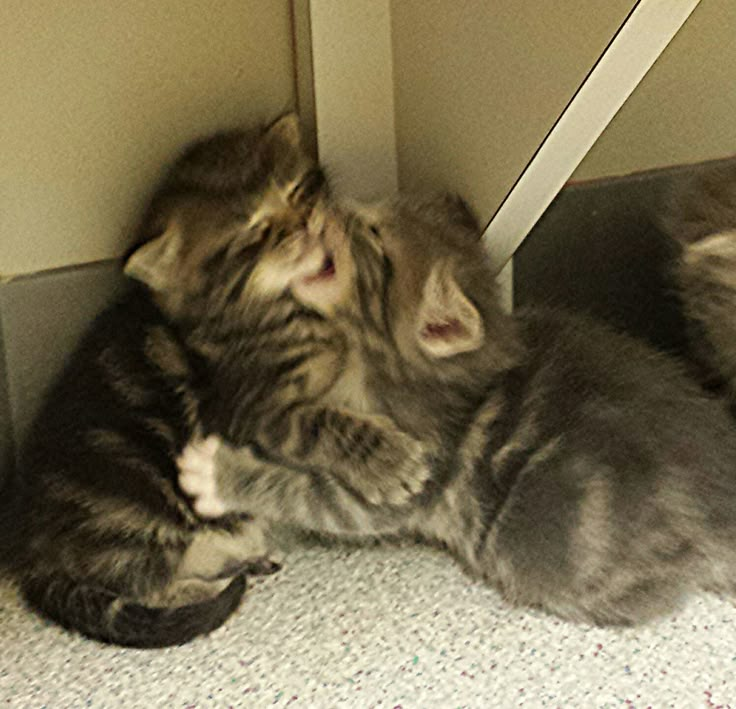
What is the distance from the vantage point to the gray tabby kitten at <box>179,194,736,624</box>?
1078 mm

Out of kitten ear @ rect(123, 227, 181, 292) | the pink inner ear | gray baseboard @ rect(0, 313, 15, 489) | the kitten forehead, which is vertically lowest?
gray baseboard @ rect(0, 313, 15, 489)

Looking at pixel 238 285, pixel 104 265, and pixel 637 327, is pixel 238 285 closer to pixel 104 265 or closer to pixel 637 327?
pixel 104 265

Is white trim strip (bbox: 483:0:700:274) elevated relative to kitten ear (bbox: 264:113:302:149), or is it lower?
elevated

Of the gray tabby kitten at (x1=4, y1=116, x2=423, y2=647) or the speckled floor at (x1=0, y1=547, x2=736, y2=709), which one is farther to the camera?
the gray tabby kitten at (x1=4, y1=116, x2=423, y2=647)

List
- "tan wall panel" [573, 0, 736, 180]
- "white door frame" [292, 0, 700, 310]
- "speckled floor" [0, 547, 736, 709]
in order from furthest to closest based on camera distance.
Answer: "tan wall panel" [573, 0, 736, 180] < "white door frame" [292, 0, 700, 310] < "speckled floor" [0, 547, 736, 709]

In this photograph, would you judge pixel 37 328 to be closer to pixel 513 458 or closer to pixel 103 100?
pixel 103 100

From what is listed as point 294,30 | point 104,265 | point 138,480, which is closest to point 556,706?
point 138,480

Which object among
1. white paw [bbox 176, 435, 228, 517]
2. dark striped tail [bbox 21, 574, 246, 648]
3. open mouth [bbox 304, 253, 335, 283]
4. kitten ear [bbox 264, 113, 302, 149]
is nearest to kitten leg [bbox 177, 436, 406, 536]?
white paw [bbox 176, 435, 228, 517]

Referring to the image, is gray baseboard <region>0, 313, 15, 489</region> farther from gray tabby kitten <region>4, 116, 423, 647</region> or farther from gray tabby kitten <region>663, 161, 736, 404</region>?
gray tabby kitten <region>663, 161, 736, 404</region>

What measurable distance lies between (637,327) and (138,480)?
0.77m

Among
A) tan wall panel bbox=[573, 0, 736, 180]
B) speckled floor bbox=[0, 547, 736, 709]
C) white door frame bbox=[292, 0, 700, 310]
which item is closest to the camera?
speckled floor bbox=[0, 547, 736, 709]

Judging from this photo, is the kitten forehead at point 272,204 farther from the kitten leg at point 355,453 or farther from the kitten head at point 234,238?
the kitten leg at point 355,453

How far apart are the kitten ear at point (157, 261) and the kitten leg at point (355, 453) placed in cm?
22

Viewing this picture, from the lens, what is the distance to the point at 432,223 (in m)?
1.19
